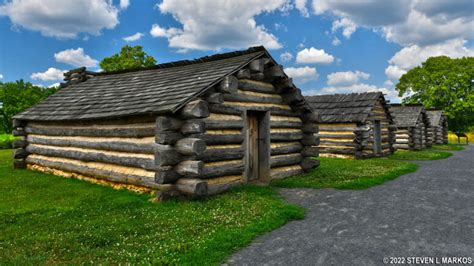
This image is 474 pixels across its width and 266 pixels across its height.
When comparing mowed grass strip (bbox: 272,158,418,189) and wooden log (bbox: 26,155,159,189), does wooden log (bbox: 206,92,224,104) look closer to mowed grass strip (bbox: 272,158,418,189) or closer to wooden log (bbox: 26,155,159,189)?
wooden log (bbox: 26,155,159,189)

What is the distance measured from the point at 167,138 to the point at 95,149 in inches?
176

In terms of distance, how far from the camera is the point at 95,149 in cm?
1141

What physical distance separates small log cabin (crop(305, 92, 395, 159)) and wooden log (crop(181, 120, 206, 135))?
41.6 feet

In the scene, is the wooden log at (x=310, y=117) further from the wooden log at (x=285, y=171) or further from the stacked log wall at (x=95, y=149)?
the stacked log wall at (x=95, y=149)

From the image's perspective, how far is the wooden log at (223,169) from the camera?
894 cm

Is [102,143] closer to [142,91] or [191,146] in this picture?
[142,91]

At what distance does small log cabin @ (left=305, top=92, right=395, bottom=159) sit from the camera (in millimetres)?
20031

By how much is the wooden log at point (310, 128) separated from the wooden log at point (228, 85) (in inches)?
198

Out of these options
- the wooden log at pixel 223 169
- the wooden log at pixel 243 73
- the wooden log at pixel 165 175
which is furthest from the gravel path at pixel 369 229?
the wooden log at pixel 243 73

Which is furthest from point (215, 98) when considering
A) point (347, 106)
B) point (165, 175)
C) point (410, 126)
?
point (410, 126)

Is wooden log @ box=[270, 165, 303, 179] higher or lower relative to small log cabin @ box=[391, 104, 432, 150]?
lower

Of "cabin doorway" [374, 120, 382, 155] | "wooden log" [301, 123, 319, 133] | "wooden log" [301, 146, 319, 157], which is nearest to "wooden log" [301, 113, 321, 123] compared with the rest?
"wooden log" [301, 123, 319, 133]

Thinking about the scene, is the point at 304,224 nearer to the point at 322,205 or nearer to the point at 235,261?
the point at 322,205

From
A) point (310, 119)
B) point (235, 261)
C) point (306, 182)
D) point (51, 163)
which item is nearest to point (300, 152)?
point (310, 119)
